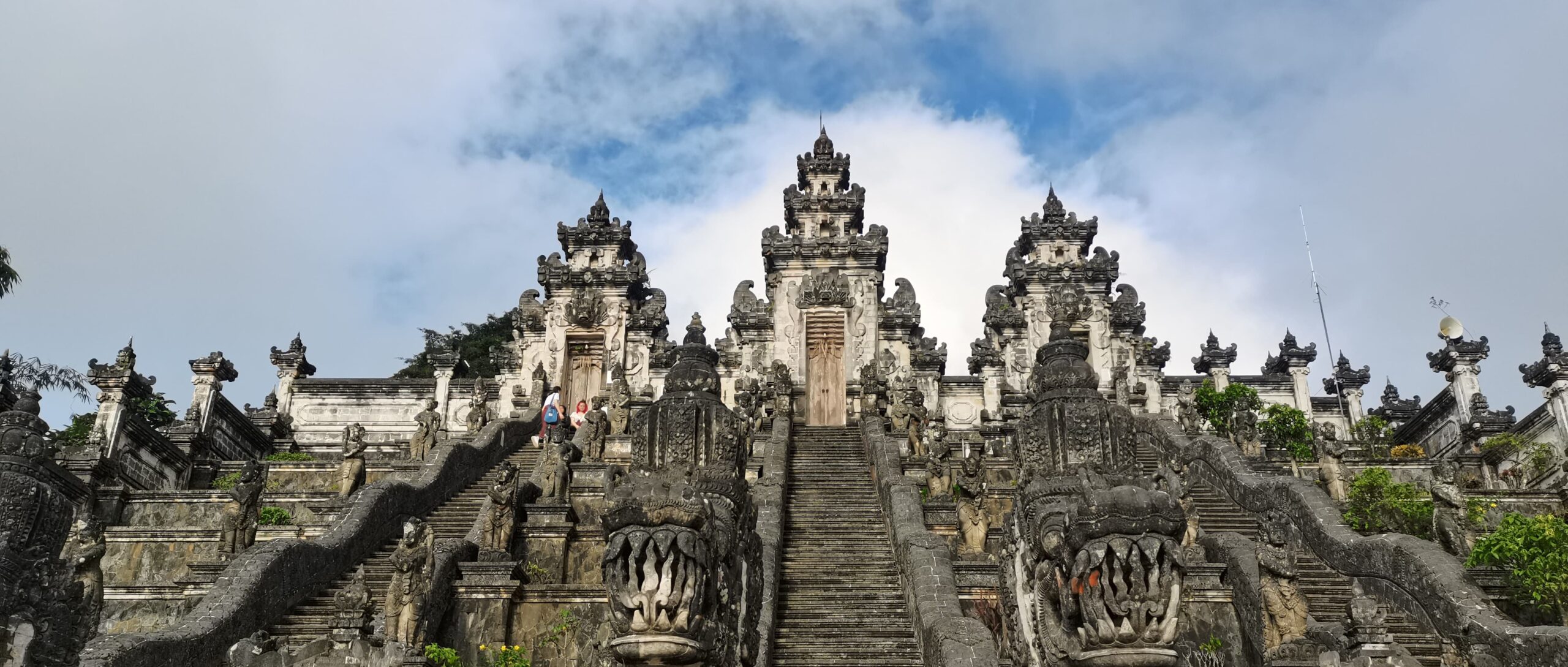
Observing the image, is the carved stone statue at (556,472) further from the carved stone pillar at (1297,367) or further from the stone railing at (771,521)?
the carved stone pillar at (1297,367)

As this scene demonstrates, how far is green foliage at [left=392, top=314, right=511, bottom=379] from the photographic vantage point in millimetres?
42781

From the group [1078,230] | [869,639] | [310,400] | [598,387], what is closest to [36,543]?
[869,639]

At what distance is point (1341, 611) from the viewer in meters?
12.9

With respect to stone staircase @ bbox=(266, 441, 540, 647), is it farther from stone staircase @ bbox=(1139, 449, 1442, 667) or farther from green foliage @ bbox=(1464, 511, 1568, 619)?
green foliage @ bbox=(1464, 511, 1568, 619)

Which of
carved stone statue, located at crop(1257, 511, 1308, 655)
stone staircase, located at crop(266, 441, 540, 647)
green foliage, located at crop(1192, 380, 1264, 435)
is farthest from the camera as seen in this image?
green foliage, located at crop(1192, 380, 1264, 435)

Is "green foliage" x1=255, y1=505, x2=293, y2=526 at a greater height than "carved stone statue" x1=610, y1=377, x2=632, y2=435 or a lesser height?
lesser

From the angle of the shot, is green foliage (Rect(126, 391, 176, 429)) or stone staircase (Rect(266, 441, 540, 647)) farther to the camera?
green foliage (Rect(126, 391, 176, 429))

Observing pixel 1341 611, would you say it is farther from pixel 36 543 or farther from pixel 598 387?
pixel 598 387

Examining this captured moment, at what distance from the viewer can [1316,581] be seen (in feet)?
44.8

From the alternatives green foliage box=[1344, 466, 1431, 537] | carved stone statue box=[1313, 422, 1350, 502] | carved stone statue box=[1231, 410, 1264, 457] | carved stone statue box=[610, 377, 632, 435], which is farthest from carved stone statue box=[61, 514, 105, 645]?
carved stone statue box=[1231, 410, 1264, 457]

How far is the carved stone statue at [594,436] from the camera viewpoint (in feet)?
61.8

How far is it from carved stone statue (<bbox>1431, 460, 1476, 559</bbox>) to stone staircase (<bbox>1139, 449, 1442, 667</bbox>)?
1895 millimetres

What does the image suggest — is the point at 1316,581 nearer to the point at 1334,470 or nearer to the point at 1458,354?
the point at 1334,470

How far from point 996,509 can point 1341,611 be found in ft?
16.4
